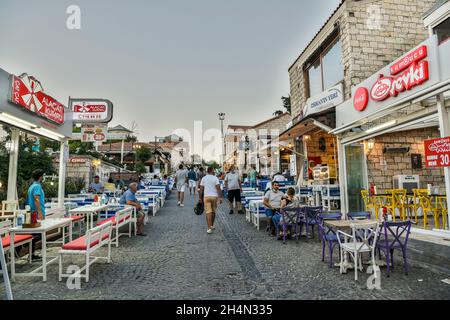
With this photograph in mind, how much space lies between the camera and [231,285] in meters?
3.68

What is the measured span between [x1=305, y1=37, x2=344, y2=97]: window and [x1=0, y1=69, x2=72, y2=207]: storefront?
406 inches

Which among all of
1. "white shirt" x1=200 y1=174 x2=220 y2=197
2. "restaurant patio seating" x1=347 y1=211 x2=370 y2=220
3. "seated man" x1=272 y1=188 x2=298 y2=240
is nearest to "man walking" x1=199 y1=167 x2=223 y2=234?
"white shirt" x1=200 y1=174 x2=220 y2=197

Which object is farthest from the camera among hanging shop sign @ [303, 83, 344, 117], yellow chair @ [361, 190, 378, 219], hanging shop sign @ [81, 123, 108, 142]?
hanging shop sign @ [81, 123, 108, 142]

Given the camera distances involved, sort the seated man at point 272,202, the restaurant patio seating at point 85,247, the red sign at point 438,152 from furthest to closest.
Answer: the seated man at point 272,202 < the red sign at point 438,152 < the restaurant patio seating at point 85,247

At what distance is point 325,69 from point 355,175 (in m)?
5.51

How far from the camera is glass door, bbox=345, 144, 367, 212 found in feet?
30.7

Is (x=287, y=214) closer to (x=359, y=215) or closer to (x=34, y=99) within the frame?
(x=359, y=215)

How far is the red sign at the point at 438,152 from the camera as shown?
5.05 metres

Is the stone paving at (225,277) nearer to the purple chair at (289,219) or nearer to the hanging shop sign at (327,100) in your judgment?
the purple chair at (289,219)

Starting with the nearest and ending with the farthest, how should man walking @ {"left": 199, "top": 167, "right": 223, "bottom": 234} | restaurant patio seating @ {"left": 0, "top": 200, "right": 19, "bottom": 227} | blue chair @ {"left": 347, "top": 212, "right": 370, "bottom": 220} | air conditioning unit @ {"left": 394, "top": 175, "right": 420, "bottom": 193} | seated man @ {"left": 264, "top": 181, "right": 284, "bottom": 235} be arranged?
blue chair @ {"left": 347, "top": 212, "right": 370, "bottom": 220}
restaurant patio seating @ {"left": 0, "top": 200, "right": 19, "bottom": 227}
seated man @ {"left": 264, "top": 181, "right": 284, "bottom": 235}
man walking @ {"left": 199, "top": 167, "right": 223, "bottom": 234}
air conditioning unit @ {"left": 394, "top": 175, "right": 420, "bottom": 193}

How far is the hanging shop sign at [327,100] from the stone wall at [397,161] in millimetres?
2014

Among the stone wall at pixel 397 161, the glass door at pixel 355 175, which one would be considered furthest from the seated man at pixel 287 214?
the stone wall at pixel 397 161


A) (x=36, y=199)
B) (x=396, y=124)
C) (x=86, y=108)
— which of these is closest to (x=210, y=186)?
(x=36, y=199)

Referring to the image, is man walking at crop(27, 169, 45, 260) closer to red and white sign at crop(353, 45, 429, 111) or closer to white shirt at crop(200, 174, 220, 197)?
white shirt at crop(200, 174, 220, 197)
